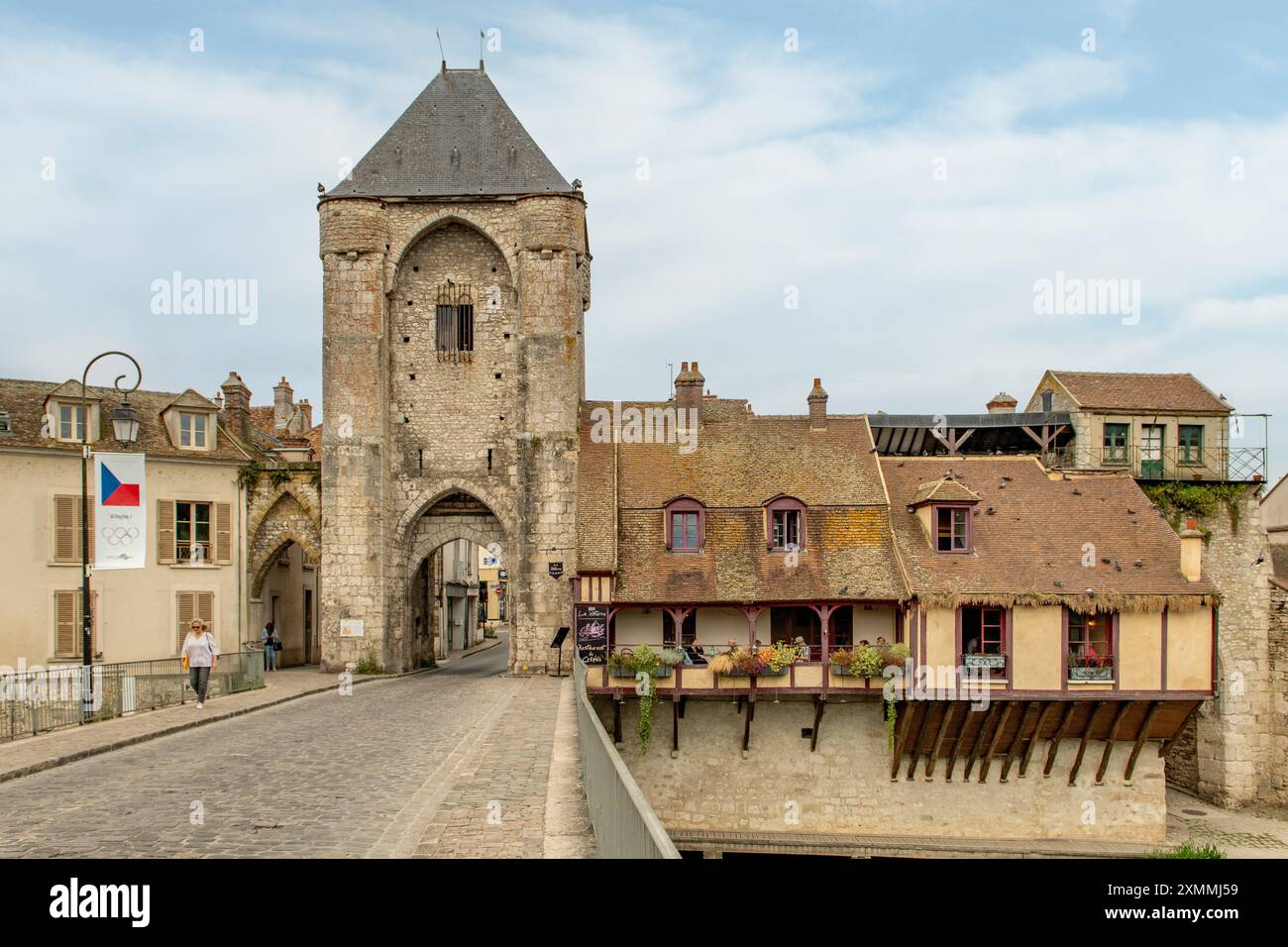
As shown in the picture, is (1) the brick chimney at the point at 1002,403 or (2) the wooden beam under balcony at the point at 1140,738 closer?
(2) the wooden beam under balcony at the point at 1140,738

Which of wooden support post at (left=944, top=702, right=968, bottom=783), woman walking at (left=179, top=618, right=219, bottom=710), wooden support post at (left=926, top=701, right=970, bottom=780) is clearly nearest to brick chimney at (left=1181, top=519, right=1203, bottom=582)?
wooden support post at (left=944, top=702, right=968, bottom=783)

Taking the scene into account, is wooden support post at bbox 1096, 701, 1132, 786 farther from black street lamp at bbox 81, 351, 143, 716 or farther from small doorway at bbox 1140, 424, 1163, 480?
black street lamp at bbox 81, 351, 143, 716

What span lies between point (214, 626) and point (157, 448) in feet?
15.9

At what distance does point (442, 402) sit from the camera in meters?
32.2

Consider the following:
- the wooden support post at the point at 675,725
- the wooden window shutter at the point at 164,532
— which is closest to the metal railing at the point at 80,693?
the wooden window shutter at the point at 164,532

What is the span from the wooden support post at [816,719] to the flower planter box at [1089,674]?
5493 mm

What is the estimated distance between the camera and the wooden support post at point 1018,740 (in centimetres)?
2452

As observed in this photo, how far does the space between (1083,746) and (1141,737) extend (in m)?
1.43

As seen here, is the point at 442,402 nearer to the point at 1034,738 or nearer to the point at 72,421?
the point at 72,421

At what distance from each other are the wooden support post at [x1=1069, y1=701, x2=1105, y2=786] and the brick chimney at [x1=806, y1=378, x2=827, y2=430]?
10270mm

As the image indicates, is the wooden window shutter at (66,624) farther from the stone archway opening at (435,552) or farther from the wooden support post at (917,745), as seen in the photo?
the wooden support post at (917,745)

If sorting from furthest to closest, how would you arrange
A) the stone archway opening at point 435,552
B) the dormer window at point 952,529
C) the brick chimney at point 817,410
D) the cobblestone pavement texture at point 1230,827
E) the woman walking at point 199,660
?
the stone archway opening at point 435,552, the brick chimney at point 817,410, the dormer window at point 952,529, the cobblestone pavement texture at point 1230,827, the woman walking at point 199,660

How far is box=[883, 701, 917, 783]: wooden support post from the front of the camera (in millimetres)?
24516
